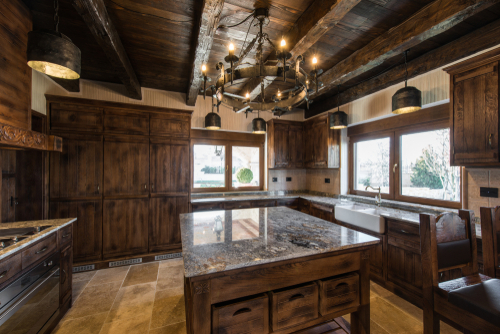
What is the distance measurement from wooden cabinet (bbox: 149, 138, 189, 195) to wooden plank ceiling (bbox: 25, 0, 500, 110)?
1.09 m

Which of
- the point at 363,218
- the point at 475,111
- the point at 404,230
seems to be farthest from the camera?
the point at 363,218

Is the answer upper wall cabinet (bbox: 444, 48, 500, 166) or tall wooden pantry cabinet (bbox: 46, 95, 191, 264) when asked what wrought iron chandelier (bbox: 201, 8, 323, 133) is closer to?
upper wall cabinet (bbox: 444, 48, 500, 166)

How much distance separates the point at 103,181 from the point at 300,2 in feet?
11.0

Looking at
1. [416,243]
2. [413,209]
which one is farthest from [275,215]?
[413,209]

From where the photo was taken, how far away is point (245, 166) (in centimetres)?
464

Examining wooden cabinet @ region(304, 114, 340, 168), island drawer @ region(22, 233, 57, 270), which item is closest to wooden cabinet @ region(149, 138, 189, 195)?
island drawer @ region(22, 233, 57, 270)

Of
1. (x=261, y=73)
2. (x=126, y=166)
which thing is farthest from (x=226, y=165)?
(x=261, y=73)

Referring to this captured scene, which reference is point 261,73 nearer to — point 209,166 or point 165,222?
point 165,222

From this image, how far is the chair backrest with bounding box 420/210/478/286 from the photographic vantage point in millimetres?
1312

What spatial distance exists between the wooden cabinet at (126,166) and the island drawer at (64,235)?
43.6 inches

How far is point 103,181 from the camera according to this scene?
3.19 meters

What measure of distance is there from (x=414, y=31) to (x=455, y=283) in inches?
79.5

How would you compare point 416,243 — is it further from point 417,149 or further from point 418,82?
point 418,82

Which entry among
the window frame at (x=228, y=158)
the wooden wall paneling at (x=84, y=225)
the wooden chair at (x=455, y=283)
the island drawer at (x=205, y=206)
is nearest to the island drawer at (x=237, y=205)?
the island drawer at (x=205, y=206)
